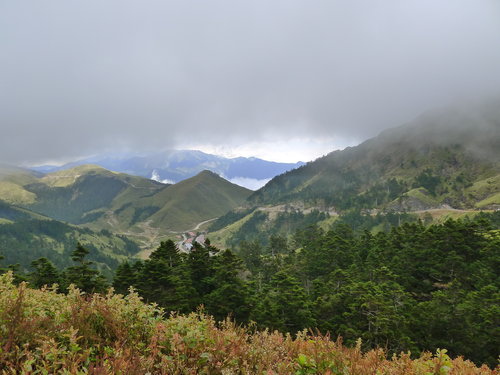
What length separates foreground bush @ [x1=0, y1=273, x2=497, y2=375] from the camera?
484 centimetres

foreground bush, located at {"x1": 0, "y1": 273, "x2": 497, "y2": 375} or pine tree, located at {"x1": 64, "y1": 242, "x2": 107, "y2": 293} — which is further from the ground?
foreground bush, located at {"x1": 0, "y1": 273, "x2": 497, "y2": 375}

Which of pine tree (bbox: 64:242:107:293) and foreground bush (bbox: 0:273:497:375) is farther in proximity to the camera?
pine tree (bbox: 64:242:107:293)

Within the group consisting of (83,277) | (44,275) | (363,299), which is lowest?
(363,299)

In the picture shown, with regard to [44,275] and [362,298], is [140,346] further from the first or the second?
[44,275]

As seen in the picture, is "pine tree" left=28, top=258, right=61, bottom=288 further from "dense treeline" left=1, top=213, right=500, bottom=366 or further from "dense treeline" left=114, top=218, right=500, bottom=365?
"dense treeline" left=114, top=218, right=500, bottom=365

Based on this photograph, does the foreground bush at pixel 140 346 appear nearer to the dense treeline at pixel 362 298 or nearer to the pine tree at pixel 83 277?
the dense treeline at pixel 362 298

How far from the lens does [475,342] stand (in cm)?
3155

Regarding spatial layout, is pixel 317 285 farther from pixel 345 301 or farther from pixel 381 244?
pixel 381 244

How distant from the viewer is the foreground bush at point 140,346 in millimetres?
4840

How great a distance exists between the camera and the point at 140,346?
5867 mm

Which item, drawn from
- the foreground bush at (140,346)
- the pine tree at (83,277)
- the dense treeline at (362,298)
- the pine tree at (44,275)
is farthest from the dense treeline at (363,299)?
the foreground bush at (140,346)

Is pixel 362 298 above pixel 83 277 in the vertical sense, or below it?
below

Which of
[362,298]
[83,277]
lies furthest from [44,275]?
[362,298]

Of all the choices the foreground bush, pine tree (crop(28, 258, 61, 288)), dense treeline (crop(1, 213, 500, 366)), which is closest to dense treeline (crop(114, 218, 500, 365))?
dense treeline (crop(1, 213, 500, 366))
